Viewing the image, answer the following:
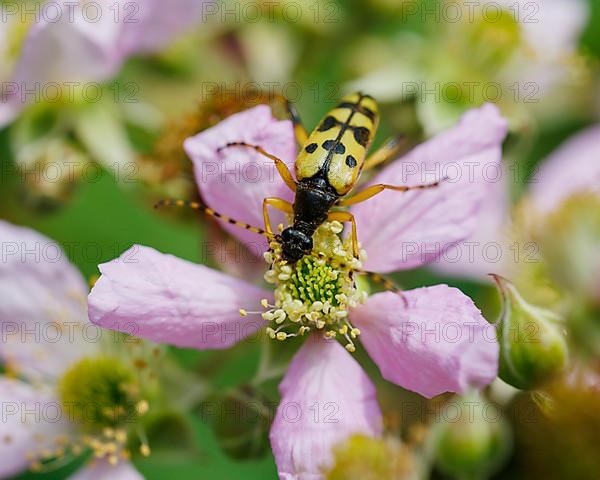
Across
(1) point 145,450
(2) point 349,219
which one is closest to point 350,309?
(2) point 349,219

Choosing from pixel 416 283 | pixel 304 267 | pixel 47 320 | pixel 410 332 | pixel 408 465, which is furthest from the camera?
pixel 416 283

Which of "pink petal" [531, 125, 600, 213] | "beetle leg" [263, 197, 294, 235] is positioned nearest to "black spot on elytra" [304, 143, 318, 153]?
"beetle leg" [263, 197, 294, 235]

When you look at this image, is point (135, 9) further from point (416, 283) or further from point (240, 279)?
point (416, 283)

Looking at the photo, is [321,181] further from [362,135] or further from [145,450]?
[145,450]

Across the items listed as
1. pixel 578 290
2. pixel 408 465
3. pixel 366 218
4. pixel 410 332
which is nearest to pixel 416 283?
pixel 578 290

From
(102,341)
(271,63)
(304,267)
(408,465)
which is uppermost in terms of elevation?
(271,63)

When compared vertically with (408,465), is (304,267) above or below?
above

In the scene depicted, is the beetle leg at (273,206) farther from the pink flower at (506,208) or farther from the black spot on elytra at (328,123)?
the pink flower at (506,208)
